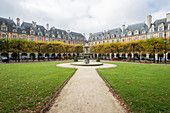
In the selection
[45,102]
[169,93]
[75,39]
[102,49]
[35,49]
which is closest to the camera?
[45,102]

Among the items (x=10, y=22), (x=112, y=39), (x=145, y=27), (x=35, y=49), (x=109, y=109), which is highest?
(x=10, y=22)

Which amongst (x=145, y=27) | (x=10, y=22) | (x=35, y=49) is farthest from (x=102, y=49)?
(x=10, y=22)

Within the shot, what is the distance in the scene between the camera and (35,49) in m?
31.5

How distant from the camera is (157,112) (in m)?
3.20

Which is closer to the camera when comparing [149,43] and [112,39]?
[149,43]

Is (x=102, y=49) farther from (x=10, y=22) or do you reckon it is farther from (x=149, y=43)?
(x=10, y=22)

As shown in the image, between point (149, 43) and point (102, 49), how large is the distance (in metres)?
18.2

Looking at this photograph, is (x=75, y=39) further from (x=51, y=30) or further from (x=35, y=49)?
(x=35, y=49)

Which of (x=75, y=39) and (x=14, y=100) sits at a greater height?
(x=75, y=39)

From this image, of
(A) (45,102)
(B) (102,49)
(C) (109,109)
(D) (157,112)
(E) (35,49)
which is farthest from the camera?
(B) (102,49)

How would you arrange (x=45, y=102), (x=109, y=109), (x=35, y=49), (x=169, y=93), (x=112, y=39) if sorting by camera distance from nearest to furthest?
(x=109, y=109), (x=45, y=102), (x=169, y=93), (x=35, y=49), (x=112, y=39)

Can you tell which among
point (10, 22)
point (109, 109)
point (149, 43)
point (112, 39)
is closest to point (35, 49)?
point (10, 22)

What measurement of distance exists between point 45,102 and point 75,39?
203 feet

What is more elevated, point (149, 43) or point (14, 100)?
point (149, 43)
